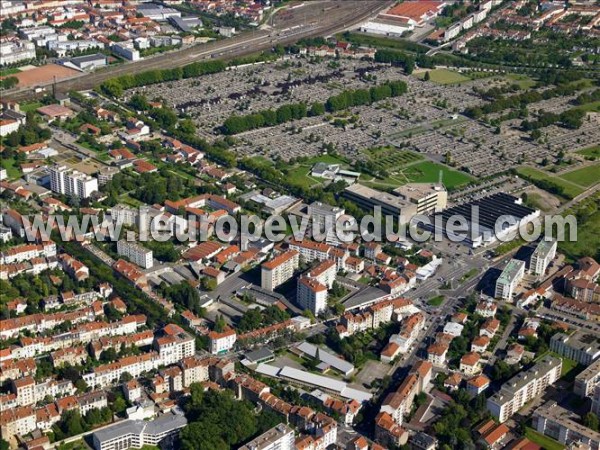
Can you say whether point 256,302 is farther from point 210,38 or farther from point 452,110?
point 210,38

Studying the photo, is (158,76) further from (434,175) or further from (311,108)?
(434,175)

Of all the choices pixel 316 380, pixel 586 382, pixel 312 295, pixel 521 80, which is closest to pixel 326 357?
pixel 316 380

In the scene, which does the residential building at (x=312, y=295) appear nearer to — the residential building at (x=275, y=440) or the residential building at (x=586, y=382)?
the residential building at (x=275, y=440)

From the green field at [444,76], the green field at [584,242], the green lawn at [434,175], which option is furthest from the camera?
the green field at [444,76]

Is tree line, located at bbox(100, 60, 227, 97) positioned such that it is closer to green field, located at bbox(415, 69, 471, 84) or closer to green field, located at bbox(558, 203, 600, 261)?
green field, located at bbox(415, 69, 471, 84)

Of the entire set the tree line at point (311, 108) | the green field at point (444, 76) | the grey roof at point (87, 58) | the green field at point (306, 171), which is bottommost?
the green field at point (306, 171)

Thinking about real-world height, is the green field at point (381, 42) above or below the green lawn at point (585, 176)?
above

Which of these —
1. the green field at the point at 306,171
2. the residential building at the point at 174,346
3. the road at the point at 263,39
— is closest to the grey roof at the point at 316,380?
the residential building at the point at 174,346
